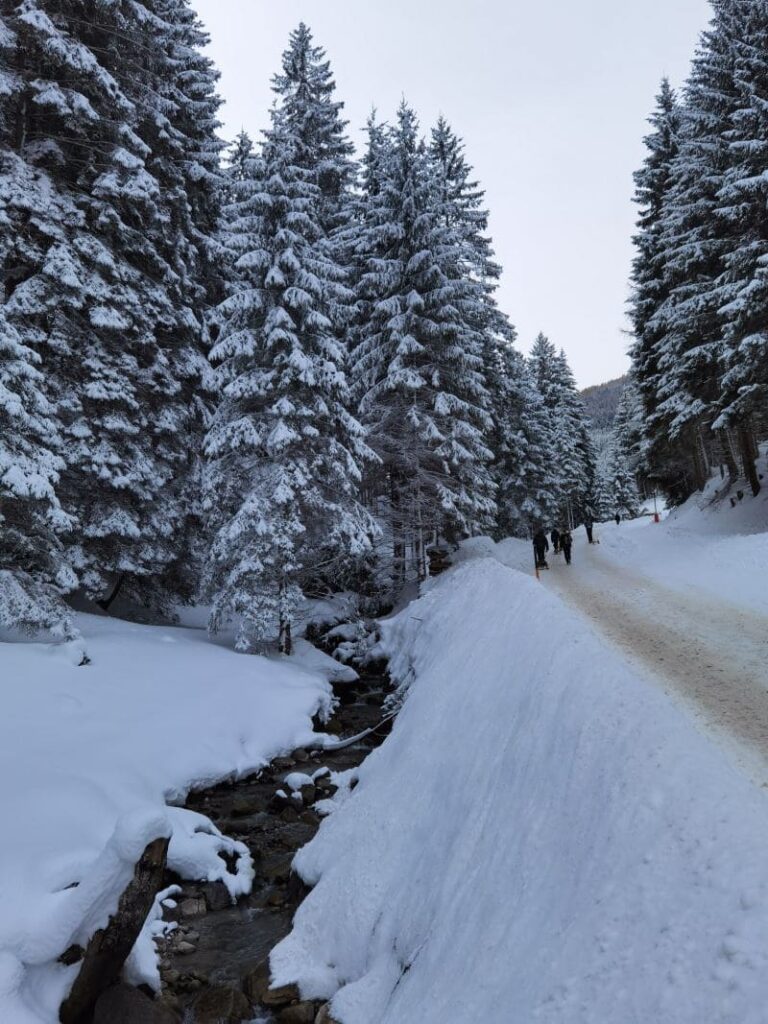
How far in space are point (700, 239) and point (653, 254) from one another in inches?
315

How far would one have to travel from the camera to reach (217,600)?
675 inches

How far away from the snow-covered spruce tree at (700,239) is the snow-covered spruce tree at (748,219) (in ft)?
1.58

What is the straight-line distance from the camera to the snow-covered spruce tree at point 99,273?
590 inches

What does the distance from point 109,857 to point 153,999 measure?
1.65 m

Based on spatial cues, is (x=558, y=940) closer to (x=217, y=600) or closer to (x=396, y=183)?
(x=217, y=600)

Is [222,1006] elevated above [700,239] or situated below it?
below

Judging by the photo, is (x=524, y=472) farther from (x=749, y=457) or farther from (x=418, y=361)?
(x=418, y=361)

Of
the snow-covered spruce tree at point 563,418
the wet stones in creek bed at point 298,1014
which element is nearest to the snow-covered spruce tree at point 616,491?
the snow-covered spruce tree at point 563,418

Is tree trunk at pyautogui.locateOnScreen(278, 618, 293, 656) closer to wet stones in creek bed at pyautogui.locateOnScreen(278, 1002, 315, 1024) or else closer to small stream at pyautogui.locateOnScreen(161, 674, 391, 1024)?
small stream at pyautogui.locateOnScreen(161, 674, 391, 1024)

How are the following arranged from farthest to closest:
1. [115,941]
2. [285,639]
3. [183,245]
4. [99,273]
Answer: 1. [183,245]
2. [285,639]
3. [99,273]
4. [115,941]

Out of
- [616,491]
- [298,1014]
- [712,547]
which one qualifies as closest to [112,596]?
[298,1014]

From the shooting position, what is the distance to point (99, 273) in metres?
16.4

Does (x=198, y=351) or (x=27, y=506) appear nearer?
(x=27, y=506)

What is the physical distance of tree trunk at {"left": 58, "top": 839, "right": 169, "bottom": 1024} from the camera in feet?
19.4
